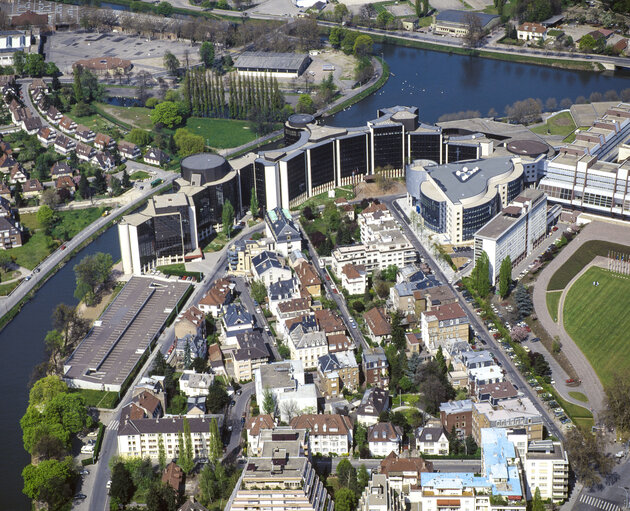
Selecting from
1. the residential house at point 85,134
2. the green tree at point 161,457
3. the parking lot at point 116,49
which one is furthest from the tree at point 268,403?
the parking lot at point 116,49

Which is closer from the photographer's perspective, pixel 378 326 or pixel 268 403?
pixel 268 403

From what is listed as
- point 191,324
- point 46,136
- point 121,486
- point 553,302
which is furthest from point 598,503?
point 46,136

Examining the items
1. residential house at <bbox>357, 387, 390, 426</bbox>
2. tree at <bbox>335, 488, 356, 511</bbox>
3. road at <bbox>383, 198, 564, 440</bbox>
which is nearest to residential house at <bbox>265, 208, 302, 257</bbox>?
road at <bbox>383, 198, 564, 440</bbox>

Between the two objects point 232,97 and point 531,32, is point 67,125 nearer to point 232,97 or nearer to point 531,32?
point 232,97

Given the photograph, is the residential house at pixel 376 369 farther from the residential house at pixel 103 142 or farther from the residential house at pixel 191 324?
the residential house at pixel 103 142

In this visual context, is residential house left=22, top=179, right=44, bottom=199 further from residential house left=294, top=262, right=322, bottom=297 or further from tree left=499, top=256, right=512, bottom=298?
tree left=499, top=256, right=512, bottom=298

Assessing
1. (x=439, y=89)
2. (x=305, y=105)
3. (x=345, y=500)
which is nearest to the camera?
(x=345, y=500)

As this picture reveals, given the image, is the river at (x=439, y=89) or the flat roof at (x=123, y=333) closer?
the flat roof at (x=123, y=333)

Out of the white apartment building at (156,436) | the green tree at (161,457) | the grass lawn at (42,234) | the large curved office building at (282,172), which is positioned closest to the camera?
the green tree at (161,457)
